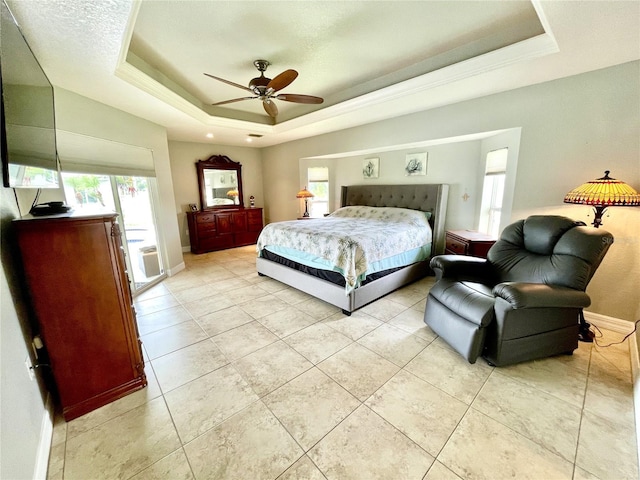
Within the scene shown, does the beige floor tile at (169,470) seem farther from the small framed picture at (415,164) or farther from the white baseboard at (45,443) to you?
the small framed picture at (415,164)

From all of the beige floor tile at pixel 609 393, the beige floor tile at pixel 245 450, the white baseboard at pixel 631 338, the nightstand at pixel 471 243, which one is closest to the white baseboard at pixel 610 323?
the white baseboard at pixel 631 338

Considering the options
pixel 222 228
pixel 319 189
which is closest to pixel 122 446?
pixel 222 228

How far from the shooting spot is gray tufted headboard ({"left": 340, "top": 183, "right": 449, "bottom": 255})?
3.92 meters

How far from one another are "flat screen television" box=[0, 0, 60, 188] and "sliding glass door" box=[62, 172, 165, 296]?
971 millimetres

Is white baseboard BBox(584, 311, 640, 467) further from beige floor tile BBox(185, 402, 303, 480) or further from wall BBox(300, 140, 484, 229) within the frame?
beige floor tile BBox(185, 402, 303, 480)

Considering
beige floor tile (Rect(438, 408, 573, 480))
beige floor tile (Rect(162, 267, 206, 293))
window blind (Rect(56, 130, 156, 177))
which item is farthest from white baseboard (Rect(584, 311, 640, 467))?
window blind (Rect(56, 130, 156, 177))

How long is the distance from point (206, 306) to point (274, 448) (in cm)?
206

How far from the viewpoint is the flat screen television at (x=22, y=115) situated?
1307mm

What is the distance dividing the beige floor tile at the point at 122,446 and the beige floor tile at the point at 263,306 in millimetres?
1306

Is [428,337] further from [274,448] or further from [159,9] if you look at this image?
[159,9]

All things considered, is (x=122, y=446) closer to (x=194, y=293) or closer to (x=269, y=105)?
(x=194, y=293)

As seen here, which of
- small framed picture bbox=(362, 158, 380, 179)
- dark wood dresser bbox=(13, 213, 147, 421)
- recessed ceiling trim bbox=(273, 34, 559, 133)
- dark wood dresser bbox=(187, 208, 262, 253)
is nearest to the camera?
dark wood dresser bbox=(13, 213, 147, 421)

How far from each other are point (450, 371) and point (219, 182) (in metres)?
5.78

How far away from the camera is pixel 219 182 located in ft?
19.5
